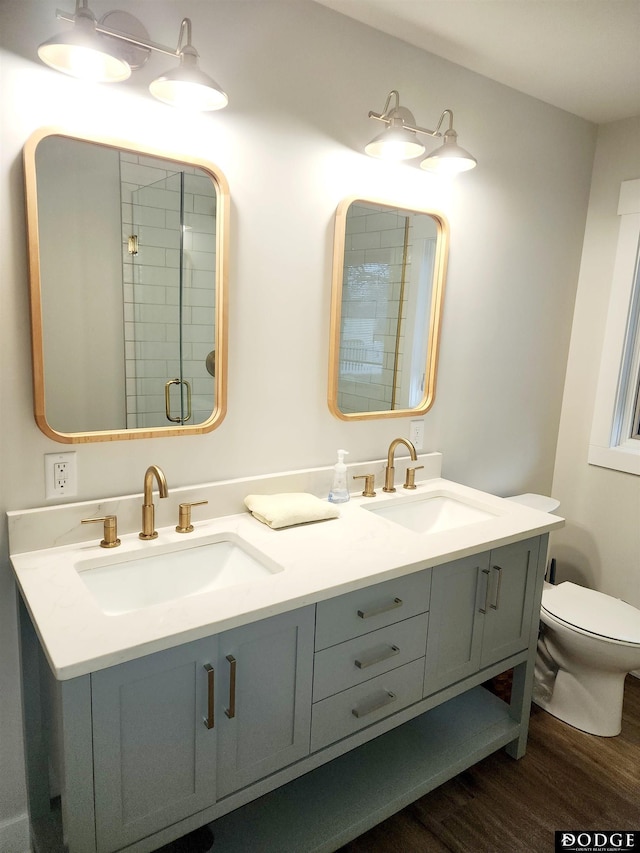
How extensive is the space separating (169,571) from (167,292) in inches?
29.1

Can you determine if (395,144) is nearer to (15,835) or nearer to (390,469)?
(390,469)

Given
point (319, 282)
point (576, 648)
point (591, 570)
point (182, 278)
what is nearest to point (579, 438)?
point (591, 570)

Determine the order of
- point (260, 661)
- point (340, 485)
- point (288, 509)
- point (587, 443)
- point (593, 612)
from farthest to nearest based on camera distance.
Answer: point (587, 443), point (593, 612), point (340, 485), point (288, 509), point (260, 661)

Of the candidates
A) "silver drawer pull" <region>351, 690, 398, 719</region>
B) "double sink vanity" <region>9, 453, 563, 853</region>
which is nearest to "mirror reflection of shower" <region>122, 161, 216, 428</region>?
"double sink vanity" <region>9, 453, 563, 853</region>

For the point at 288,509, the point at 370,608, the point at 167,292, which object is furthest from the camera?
the point at 288,509

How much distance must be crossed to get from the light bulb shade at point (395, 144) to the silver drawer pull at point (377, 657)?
56.4 inches

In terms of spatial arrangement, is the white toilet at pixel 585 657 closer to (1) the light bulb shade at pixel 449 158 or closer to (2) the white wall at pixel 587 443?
(2) the white wall at pixel 587 443

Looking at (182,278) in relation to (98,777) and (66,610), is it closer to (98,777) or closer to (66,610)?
(66,610)

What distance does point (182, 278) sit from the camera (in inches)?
60.9

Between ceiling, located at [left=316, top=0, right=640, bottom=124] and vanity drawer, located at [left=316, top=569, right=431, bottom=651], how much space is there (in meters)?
1.62

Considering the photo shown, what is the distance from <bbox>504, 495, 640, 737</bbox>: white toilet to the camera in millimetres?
1962

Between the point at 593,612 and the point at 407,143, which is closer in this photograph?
the point at 407,143

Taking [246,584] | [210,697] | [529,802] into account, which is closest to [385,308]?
[246,584]

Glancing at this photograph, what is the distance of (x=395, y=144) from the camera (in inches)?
66.7
